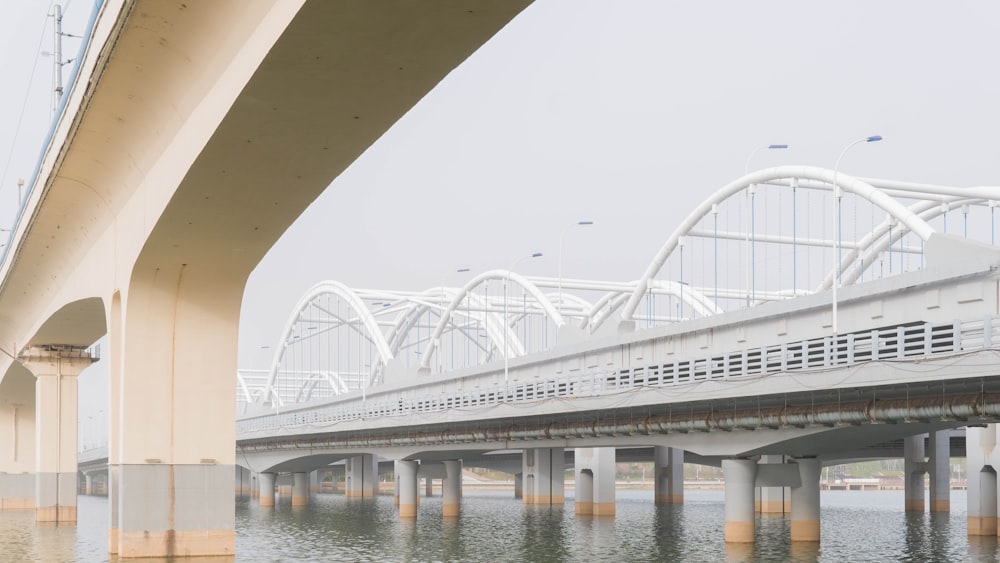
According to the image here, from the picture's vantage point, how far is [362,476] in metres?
109

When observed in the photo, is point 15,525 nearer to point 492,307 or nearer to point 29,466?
point 29,466

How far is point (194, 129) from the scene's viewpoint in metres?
23.6

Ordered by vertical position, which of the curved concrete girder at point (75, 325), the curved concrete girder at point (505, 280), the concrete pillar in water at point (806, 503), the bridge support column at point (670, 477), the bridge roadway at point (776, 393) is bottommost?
the bridge support column at point (670, 477)

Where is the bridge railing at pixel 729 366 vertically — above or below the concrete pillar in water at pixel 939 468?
above

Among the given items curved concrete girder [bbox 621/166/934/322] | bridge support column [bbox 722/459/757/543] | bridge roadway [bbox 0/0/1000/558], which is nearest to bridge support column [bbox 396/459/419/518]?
bridge roadway [bbox 0/0/1000/558]

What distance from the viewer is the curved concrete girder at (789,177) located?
48.2 metres

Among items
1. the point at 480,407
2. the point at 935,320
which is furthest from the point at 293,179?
the point at 480,407

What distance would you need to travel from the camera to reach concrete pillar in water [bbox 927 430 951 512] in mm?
64688

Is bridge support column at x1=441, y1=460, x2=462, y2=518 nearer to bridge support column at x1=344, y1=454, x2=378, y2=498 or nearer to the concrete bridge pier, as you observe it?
the concrete bridge pier

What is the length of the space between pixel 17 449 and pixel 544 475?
118 ft

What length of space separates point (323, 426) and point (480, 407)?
21.4 metres

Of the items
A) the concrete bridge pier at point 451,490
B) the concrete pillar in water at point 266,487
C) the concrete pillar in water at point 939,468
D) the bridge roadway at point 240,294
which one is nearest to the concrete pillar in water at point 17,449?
the concrete pillar in water at point 266,487

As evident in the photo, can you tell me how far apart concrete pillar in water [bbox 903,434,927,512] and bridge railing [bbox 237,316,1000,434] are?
1965 cm

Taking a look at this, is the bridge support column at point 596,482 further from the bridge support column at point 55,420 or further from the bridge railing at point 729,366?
the bridge support column at point 55,420
